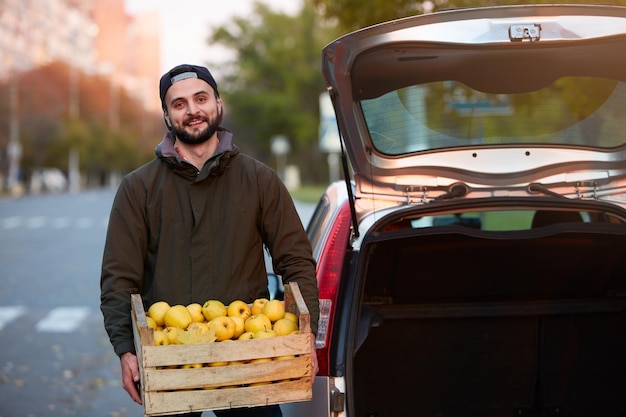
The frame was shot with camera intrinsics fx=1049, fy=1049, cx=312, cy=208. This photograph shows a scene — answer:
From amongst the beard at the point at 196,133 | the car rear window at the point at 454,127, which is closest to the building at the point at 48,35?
the car rear window at the point at 454,127

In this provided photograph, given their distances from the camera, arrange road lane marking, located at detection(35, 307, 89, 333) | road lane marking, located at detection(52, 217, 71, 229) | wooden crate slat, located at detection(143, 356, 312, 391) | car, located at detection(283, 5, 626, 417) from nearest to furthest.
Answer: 1. wooden crate slat, located at detection(143, 356, 312, 391)
2. car, located at detection(283, 5, 626, 417)
3. road lane marking, located at detection(35, 307, 89, 333)
4. road lane marking, located at detection(52, 217, 71, 229)

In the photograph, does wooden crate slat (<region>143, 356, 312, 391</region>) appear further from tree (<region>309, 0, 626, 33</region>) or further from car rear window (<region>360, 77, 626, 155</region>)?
tree (<region>309, 0, 626, 33</region>)

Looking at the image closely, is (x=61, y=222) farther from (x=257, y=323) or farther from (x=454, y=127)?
(x=257, y=323)

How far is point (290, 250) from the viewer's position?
3.62m

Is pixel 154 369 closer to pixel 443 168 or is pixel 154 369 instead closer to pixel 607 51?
pixel 443 168

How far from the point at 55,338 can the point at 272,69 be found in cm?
6433

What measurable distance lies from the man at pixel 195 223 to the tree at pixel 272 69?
221 ft

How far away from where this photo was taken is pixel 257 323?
3.31 m

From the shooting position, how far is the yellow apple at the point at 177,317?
10.8 ft

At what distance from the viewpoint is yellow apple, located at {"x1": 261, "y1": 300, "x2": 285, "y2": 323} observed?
3402 millimetres

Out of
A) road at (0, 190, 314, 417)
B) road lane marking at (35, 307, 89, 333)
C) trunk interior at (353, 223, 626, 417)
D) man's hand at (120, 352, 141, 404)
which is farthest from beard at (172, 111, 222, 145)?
road lane marking at (35, 307, 89, 333)

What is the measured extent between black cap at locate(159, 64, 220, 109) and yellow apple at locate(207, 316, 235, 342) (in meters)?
0.85

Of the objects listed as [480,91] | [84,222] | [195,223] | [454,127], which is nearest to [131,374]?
[195,223]

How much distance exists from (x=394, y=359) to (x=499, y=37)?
1561 mm
